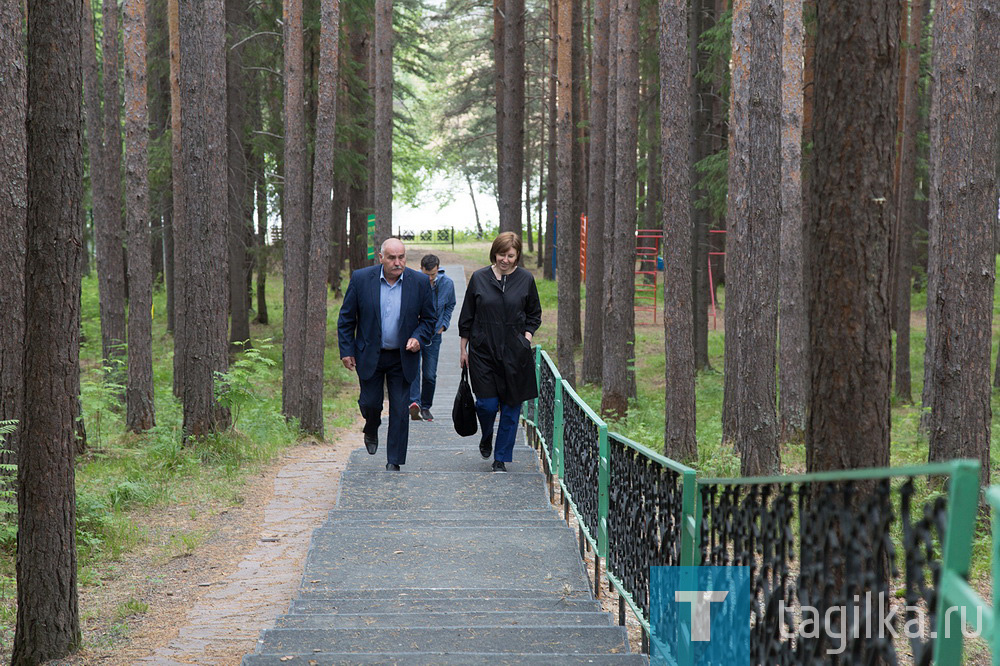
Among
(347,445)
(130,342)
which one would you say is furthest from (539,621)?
(130,342)

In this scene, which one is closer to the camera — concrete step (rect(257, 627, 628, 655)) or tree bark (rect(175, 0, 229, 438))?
concrete step (rect(257, 627, 628, 655))

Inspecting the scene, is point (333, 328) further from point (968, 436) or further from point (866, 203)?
point (866, 203)

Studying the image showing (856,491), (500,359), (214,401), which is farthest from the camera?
(214,401)

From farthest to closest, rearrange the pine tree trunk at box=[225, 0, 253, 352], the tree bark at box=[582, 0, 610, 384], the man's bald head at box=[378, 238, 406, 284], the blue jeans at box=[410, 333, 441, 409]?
the pine tree trunk at box=[225, 0, 253, 352] < the tree bark at box=[582, 0, 610, 384] < the blue jeans at box=[410, 333, 441, 409] < the man's bald head at box=[378, 238, 406, 284]

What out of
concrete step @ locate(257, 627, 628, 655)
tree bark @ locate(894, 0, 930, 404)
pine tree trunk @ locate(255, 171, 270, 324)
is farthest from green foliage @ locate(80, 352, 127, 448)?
tree bark @ locate(894, 0, 930, 404)

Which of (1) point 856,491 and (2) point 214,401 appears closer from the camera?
(1) point 856,491

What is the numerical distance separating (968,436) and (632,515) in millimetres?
5774

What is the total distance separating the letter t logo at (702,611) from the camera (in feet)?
12.6

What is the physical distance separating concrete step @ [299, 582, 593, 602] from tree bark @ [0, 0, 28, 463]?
11.0ft

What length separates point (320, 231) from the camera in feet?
42.3

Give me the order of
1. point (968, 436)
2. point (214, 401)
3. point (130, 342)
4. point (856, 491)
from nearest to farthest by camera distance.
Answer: point (856, 491), point (968, 436), point (214, 401), point (130, 342)

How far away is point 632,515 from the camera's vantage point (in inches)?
207

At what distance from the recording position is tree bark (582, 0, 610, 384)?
17453 mm

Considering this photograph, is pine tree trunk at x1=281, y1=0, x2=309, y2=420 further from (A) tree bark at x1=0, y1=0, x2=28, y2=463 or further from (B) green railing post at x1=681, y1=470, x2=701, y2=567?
(B) green railing post at x1=681, y1=470, x2=701, y2=567
